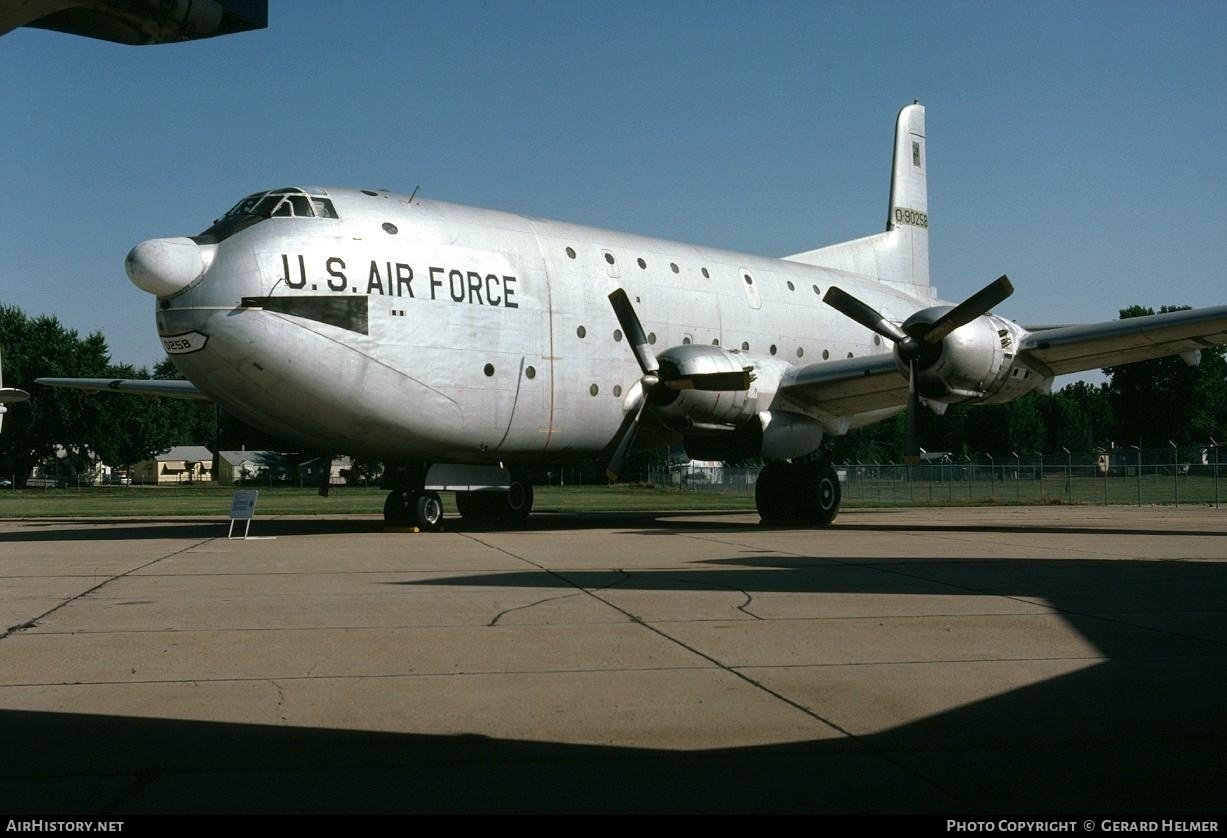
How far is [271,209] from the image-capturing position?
58.3 feet

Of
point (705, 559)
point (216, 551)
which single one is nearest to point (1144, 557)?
point (705, 559)

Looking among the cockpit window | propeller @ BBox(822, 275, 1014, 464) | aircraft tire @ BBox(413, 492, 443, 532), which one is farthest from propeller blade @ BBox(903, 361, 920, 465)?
the cockpit window

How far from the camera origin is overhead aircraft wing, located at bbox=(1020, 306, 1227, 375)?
60.0 ft

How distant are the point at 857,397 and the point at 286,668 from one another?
16.7m

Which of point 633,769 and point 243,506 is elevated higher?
point 243,506

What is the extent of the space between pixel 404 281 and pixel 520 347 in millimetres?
2437

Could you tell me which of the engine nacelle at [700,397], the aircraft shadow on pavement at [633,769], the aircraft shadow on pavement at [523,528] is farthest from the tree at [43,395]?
the aircraft shadow on pavement at [633,769]

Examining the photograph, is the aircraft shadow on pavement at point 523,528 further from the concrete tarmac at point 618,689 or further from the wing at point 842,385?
the concrete tarmac at point 618,689

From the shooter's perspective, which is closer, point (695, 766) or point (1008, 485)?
point (695, 766)

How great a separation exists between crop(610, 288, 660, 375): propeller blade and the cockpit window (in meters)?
5.03

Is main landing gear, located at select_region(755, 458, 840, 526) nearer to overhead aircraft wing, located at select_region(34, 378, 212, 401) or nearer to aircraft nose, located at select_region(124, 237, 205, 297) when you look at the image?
aircraft nose, located at select_region(124, 237, 205, 297)

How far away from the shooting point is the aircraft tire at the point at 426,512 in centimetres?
2036

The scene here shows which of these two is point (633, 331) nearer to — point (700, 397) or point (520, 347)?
point (700, 397)

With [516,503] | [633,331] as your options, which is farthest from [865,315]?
[516,503]
